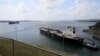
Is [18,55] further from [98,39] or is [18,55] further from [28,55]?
[98,39]

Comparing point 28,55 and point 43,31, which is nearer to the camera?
point 28,55

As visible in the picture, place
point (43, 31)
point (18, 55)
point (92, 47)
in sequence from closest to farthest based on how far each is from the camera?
point (18, 55), point (92, 47), point (43, 31)

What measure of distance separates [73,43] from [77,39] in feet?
4.12

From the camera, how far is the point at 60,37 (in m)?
35.3

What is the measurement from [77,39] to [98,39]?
710 centimetres

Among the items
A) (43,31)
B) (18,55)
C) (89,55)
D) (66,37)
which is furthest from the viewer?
(43,31)

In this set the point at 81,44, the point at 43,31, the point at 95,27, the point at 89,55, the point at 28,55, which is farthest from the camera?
the point at 95,27

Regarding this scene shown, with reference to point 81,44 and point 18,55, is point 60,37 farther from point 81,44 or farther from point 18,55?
point 18,55

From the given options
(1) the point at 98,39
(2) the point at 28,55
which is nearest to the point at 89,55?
(1) the point at 98,39

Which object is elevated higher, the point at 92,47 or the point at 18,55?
the point at 18,55

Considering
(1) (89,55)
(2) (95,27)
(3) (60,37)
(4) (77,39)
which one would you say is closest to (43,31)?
(3) (60,37)

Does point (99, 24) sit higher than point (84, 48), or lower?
higher

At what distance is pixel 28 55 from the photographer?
7.40 m

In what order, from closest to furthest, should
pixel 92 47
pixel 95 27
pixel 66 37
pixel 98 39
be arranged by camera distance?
1. pixel 92 47
2. pixel 66 37
3. pixel 98 39
4. pixel 95 27
